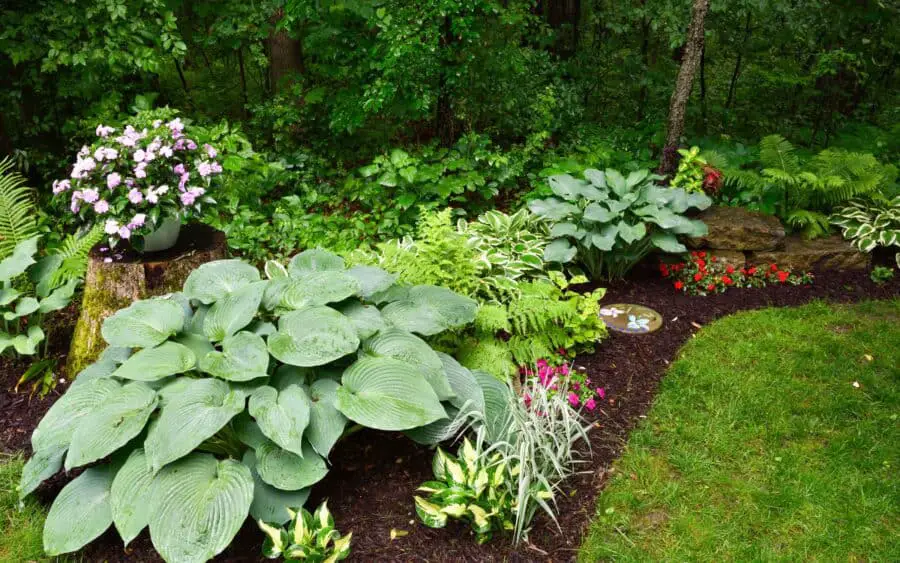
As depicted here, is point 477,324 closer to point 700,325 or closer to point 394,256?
point 394,256

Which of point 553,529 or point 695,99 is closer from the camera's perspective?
point 553,529

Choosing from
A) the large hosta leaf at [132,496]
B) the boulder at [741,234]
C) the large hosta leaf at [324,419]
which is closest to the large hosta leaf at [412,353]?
the large hosta leaf at [324,419]

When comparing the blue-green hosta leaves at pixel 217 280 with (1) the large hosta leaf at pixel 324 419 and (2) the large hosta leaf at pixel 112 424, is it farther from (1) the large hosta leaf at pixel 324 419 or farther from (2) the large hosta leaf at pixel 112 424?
(1) the large hosta leaf at pixel 324 419

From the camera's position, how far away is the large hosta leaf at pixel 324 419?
241cm

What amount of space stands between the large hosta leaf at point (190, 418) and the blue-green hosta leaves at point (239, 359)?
6 cm

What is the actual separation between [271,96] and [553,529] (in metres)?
5.49

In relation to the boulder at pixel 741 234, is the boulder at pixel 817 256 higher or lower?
lower

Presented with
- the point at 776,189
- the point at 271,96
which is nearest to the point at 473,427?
the point at 776,189

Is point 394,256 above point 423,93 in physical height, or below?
below

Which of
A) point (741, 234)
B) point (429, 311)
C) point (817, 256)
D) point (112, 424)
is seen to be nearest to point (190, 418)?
point (112, 424)

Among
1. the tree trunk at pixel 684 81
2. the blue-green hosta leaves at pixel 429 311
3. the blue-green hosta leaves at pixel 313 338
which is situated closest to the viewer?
the blue-green hosta leaves at pixel 313 338

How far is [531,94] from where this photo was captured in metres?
5.79

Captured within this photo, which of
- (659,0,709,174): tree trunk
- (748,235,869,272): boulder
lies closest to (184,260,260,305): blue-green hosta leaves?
(659,0,709,174): tree trunk

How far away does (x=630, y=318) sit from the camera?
13.8ft
